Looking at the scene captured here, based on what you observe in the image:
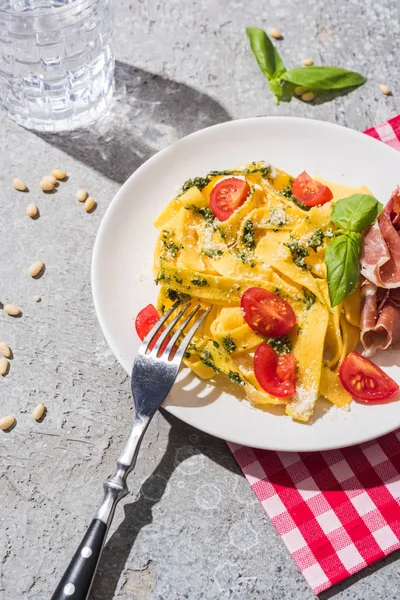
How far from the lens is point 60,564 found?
378cm

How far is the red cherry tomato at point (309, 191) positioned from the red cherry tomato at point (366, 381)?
3.25 feet

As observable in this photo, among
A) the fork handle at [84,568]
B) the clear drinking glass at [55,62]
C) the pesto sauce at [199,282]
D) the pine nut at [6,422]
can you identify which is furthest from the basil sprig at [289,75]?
the fork handle at [84,568]

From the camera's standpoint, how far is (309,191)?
13.8 feet

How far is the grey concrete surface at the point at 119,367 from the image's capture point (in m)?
3.77

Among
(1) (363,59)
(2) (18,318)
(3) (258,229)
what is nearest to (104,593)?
(2) (18,318)

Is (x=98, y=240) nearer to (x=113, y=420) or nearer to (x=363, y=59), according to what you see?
(x=113, y=420)

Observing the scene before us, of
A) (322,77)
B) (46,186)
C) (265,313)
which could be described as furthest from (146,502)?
(322,77)

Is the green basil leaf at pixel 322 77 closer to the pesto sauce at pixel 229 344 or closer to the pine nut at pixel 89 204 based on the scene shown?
the pine nut at pixel 89 204

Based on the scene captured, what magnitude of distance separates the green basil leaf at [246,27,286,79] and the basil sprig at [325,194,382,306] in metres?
1.65

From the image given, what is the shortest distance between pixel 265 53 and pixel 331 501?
3122mm

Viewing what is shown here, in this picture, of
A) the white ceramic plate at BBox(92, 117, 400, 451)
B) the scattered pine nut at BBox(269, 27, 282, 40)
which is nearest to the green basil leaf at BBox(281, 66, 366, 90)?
the scattered pine nut at BBox(269, 27, 282, 40)

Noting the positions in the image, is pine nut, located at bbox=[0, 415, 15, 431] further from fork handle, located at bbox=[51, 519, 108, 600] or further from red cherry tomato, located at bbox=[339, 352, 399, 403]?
red cherry tomato, located at bbox=[339, 352, 399, 403]

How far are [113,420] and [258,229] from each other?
4.47ft

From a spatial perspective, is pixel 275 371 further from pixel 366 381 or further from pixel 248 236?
pixel 248 236
